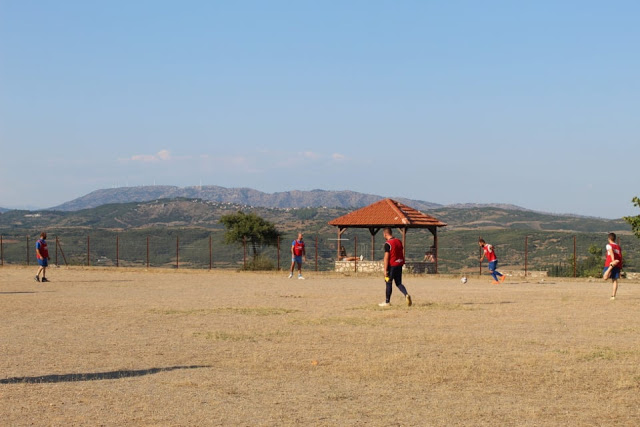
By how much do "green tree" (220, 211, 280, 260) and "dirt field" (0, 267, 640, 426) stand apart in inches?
1157


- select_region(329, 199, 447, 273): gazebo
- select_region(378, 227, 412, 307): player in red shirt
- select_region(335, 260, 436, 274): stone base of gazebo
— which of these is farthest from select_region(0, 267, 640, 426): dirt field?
select_region(329, 199, 447, 273): gazebo

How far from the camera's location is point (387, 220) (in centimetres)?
4406

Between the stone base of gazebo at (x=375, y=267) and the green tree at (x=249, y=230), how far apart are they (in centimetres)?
989

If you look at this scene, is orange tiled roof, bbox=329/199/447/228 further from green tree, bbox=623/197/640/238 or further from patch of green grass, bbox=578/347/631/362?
patch of green grass, bbox=578/347/631/362

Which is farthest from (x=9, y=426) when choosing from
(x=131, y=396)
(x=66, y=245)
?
(x=66, y=245)

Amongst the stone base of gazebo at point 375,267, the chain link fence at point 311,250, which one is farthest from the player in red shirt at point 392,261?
the chain link fence at point 311,250

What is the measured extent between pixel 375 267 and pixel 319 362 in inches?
1190

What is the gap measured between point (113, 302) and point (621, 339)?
41.7 feet

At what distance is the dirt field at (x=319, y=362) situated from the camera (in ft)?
28.2

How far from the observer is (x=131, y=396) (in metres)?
9.29

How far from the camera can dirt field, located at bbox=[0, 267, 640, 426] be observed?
28.2 ft

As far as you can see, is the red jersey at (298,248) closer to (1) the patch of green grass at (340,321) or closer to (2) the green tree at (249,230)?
(1) the patch of green grass at (340,321)

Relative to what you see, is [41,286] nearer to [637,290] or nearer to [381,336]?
[381,336]

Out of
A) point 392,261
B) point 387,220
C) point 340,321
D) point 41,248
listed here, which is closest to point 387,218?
point 387,220
